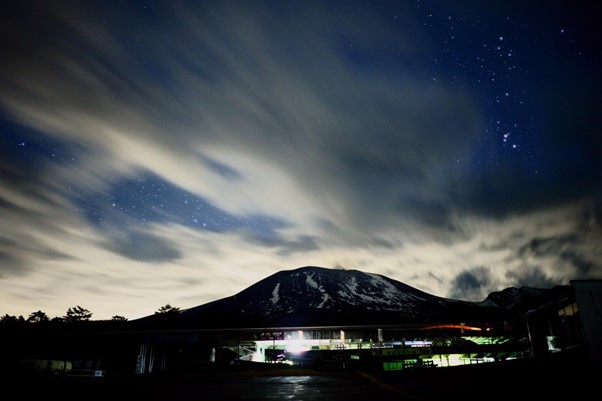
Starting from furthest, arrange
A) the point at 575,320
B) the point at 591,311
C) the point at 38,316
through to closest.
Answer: the point at 38,316 < the point at 575,320 < the point at 591,311

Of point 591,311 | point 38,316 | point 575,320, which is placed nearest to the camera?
point 591,311

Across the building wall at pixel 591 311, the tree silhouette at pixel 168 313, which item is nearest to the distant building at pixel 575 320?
the building wall at pixel 591 311

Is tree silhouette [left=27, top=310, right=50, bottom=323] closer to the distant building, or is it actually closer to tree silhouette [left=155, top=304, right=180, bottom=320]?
tree silhouette [left=155, top=304, right=180, bottom=320]

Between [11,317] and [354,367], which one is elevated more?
[11,317]

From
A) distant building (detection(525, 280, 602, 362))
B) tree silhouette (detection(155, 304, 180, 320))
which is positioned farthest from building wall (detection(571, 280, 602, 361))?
tree silhouette (detection(155, 304, 180, 320))

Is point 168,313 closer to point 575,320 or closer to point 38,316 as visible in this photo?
point 38,316

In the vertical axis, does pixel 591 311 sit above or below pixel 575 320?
above

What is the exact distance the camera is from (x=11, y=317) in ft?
402

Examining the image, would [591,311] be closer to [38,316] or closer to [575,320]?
[575,320]

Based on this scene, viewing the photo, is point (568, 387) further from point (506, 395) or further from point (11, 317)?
point (11, 317)

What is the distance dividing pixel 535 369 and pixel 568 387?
5.47 metres

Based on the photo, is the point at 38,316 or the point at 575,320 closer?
the point at 575,320

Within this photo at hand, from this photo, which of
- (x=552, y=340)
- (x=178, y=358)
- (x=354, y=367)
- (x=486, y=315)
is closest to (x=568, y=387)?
(x=552, y=340)

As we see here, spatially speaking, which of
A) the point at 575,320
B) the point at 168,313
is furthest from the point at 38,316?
the point at 575,320
